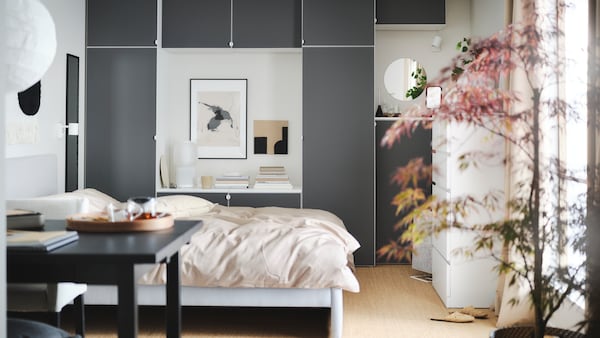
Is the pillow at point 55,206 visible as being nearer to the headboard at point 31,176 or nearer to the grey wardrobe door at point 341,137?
the headboard at point 31,176

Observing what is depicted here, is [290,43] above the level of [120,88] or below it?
above

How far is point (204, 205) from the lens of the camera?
5211 millimetres

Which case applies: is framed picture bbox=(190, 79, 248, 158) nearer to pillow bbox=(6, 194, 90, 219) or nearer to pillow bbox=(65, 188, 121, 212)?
pillow bbox=(65, 188, 121, 212)

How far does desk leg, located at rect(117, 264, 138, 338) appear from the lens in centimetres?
198

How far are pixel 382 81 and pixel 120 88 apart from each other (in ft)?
7.44

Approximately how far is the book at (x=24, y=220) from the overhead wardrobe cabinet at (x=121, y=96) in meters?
3.65

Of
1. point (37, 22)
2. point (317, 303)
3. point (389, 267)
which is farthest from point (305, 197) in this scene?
point (37, 22)

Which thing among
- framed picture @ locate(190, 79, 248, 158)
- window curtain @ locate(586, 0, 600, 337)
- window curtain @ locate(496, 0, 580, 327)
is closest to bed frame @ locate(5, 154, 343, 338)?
window curtain @ locate(496, 0, 580, 327)

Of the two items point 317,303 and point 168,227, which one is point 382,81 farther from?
point 168,227

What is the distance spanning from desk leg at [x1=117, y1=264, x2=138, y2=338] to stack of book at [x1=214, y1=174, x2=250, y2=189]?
420cm

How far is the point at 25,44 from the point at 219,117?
414 centimetres

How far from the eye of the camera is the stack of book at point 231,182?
6.19 meters

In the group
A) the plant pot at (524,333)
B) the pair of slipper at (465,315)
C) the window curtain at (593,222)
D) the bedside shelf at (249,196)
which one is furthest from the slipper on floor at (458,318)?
the bedside shelf at (249,196)

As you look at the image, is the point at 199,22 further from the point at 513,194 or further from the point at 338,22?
the point at 513,194
